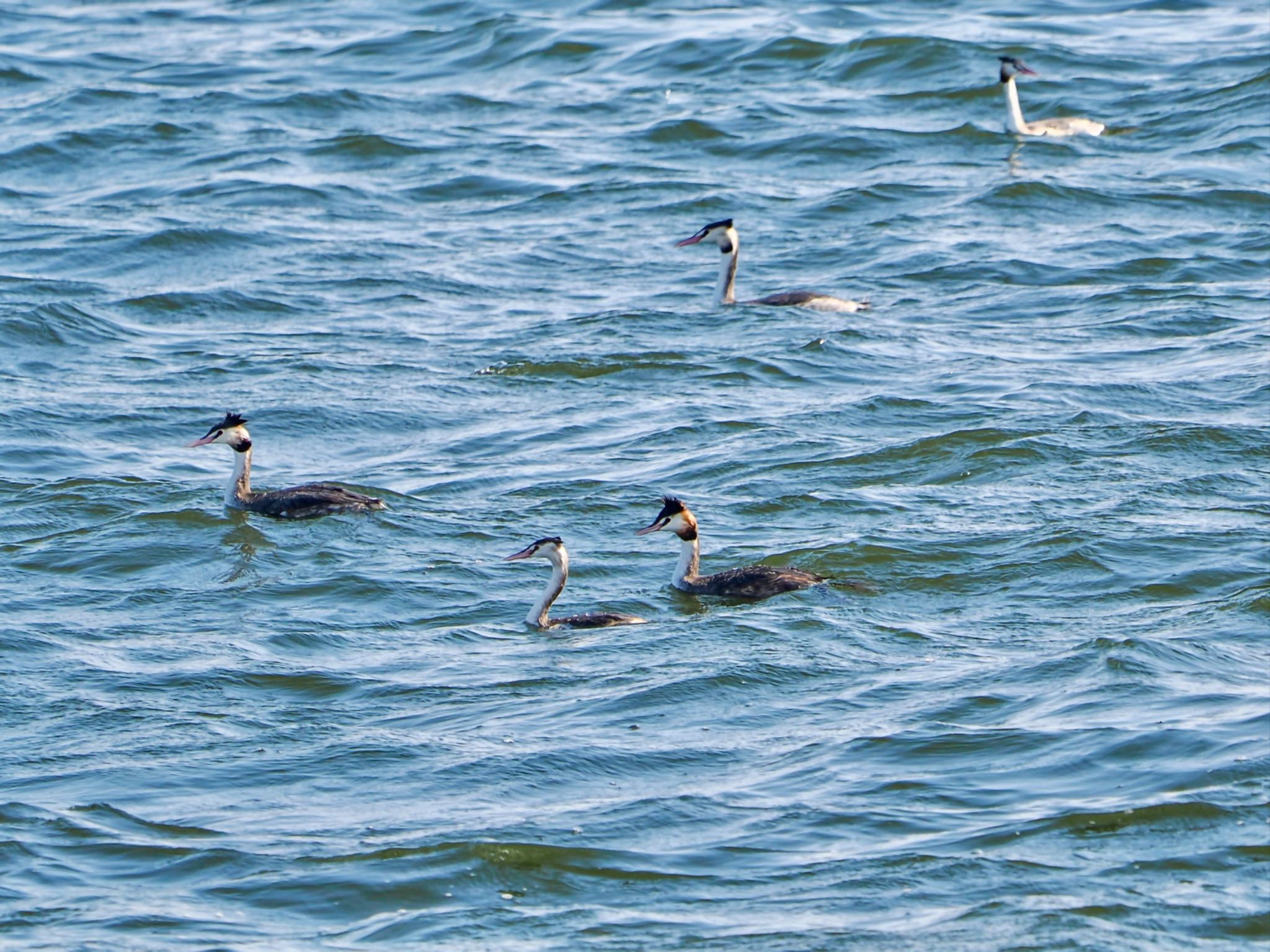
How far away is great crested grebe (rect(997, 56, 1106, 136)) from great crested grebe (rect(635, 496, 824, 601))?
42.9ft

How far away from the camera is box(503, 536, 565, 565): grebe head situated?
13875 millimetres

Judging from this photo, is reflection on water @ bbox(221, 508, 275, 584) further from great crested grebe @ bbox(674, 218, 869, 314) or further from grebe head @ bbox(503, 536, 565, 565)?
great crested grebe @ bbox(674, 218, 869, 314)

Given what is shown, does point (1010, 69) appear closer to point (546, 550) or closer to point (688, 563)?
point (688, 563)

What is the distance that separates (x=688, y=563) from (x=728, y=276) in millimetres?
7101

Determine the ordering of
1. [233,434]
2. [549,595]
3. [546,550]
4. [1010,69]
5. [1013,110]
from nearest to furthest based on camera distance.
→ [549,595] < [546,550] < [233,434] < [1013,110] < [1010,69]

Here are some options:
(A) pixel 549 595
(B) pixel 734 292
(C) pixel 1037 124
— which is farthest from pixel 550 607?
(C) pixel 1037 124

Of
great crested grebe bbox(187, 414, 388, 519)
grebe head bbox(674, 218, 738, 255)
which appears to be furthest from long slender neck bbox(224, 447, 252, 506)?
grebe head bbox(674, 218, 738, 255)

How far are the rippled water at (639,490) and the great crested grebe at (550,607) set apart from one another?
0.14m

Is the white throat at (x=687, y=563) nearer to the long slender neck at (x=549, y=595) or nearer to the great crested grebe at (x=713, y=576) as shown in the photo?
the great crested grebe at (x=713, y=576)

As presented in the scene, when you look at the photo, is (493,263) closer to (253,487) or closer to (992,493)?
(253,487)

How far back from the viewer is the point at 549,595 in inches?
542

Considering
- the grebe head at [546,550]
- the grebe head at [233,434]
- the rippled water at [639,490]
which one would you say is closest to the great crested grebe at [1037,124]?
the rippled water at [639,490]

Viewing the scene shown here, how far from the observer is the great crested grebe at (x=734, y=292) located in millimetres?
20469

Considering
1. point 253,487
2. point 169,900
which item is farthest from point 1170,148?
point 169,900
